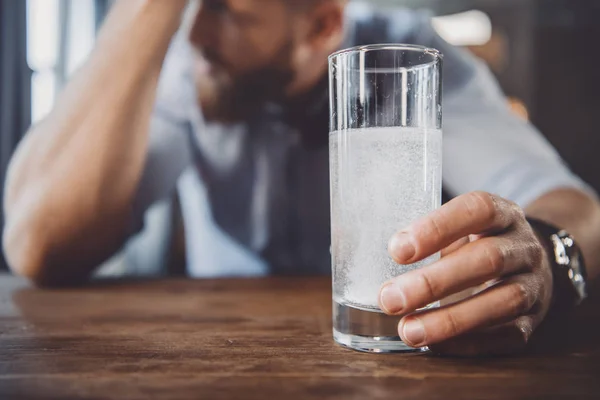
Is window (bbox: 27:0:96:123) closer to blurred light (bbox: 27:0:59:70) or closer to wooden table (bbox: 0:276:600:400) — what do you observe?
blurred light (bbox: 27:0:59:70)

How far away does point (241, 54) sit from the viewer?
2.00m

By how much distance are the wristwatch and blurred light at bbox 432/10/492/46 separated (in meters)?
3.40

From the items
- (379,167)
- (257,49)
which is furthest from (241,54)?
(379,167)

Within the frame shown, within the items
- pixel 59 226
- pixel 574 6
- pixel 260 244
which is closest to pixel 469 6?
pixel 574 6

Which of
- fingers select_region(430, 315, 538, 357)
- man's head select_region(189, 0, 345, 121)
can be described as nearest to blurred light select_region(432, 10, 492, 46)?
man's head select_region(189, 0, 345, 121)

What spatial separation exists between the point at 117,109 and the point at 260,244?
82 centimetres

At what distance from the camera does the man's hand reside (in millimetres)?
653

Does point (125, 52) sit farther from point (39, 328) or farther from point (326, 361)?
point (326, 361)

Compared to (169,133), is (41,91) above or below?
above

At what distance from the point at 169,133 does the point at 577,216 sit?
1435 millimetres

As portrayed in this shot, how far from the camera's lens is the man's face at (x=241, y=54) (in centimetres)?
196

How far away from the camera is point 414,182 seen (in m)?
0.71

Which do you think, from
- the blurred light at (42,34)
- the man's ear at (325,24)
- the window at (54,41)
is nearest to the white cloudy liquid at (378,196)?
the man's ear at (325,24)

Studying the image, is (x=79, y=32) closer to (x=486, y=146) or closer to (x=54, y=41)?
(x=54, y=41)
